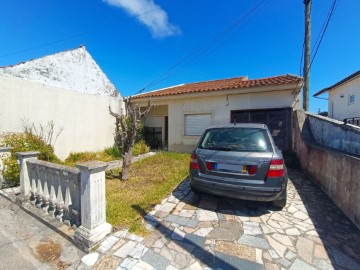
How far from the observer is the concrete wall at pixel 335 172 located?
3057 mm

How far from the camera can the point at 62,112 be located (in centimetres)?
763

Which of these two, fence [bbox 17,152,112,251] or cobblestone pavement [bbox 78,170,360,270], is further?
fence [bbox 17,152,112,251]

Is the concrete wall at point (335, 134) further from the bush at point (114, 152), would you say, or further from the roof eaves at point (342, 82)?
the bush at point (114, 152)

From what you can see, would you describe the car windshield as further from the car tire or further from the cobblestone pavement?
the cobblestone pavement

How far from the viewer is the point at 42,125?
22.8ft

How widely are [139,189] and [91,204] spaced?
214 cm

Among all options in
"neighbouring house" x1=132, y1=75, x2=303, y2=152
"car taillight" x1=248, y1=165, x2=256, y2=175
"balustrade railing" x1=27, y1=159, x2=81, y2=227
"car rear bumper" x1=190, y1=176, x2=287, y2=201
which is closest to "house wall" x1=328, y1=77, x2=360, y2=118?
"neighbouring house" x1=132, y1=75, x2=303, y2=152

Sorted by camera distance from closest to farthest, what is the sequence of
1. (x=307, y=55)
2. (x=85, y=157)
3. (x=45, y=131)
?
1. (x=45, y=131)
2. (x=85, y=157)
3. (x=307, y=55)

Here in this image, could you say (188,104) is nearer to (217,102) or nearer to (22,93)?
(217,102)

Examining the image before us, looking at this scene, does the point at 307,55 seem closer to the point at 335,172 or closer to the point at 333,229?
the point at 335,172

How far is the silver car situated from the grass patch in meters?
1.14

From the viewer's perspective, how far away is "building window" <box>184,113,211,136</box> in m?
8.93

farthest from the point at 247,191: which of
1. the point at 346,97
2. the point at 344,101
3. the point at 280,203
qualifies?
the point at 344,101

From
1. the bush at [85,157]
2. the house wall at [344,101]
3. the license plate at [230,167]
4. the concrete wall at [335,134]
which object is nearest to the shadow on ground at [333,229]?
the concrete wall at [335,134]
